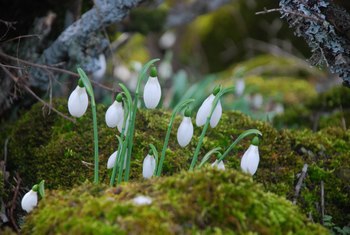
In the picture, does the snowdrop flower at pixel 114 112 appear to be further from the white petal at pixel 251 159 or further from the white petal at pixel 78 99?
the white petal at pixel 251 159

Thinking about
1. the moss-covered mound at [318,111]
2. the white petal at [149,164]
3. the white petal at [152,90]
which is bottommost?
the moss-covered mound at [318,111]

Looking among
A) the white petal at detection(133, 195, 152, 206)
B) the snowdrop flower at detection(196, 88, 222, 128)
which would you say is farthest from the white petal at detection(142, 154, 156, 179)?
the white petal at detection(133, 195, 152, 206)

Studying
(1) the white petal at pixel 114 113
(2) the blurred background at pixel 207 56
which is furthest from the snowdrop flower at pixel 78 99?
(2) the blurred background at pixel 207 56

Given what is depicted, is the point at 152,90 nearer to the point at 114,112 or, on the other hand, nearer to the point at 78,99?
the point at 114,112

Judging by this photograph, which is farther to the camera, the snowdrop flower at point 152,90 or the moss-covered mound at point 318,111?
the moss-covered mound at point 318,111

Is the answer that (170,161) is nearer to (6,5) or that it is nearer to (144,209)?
(144,209)

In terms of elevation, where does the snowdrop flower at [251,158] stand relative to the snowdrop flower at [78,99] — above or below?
below

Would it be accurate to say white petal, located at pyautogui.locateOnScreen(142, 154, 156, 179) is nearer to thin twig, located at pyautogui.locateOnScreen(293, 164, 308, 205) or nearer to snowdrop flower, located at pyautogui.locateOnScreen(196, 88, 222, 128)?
snowdrop flower, located at pyautogui.locateOnScreen(196, 88, 222, 128)

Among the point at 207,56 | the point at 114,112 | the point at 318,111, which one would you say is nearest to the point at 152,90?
the point at 114,112
